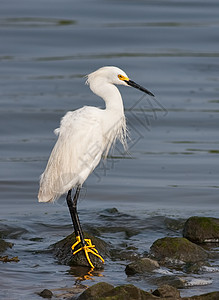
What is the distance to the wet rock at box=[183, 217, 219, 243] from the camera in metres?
7.04

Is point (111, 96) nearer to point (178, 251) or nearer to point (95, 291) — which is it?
point (178, 251)

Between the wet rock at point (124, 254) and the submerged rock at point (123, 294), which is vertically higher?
the submerged rock at point (123, 294)

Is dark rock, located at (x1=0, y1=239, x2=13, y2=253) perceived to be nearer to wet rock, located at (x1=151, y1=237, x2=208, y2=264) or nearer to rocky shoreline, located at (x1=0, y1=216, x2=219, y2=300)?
rocky shoreline, located at (x1=0, y1=216, x2=219, y2=300)

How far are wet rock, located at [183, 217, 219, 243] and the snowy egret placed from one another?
1184mm

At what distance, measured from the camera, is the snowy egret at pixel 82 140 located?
21.4ft

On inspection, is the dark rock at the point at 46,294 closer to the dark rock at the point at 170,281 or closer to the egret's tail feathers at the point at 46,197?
the dark rock at the point at 170,281

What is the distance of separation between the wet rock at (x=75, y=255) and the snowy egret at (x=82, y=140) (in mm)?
128

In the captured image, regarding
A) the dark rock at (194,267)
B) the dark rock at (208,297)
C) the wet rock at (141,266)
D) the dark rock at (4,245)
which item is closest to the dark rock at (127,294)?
the dark rock at (208,297)

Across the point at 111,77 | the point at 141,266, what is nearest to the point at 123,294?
the point at 141,266

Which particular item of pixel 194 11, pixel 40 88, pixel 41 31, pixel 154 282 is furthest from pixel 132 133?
pixel 194 11

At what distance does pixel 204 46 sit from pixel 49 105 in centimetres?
561

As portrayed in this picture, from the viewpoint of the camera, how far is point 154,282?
5.75 m

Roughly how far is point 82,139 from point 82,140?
1 centimetres

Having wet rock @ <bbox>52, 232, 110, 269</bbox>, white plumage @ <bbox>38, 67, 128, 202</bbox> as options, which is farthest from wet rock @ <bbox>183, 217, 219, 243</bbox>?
white plumage @ <bbox>38, 67, 128, 202</bbox>
